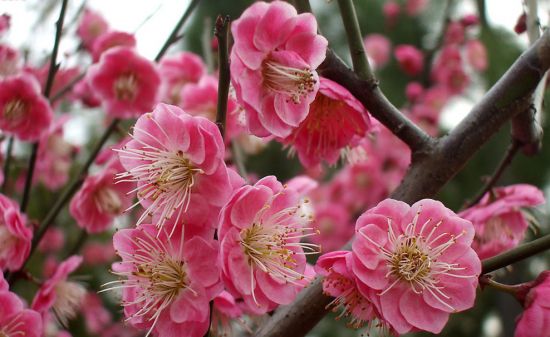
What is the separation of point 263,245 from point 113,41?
0.77m

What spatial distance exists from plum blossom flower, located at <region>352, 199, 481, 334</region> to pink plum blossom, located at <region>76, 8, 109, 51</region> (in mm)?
1212

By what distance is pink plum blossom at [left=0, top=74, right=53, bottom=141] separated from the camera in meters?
1.19

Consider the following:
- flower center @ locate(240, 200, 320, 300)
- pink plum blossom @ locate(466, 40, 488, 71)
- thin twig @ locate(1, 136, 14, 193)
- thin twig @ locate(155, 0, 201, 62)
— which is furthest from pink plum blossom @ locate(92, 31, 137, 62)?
pink plum blossom @ locate(466, 40, 488, 71)

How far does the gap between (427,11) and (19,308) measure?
2737 mm

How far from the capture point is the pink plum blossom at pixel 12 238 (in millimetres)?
972

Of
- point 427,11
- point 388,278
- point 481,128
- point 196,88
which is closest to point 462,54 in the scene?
point 427,11

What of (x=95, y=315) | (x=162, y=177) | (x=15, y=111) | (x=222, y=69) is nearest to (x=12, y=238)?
(x=15, y=111)

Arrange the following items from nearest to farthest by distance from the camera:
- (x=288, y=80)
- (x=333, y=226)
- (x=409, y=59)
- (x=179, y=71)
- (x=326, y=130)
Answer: (x=288, y=80) → (x=326, y=130) → (x=179, y=71) → (x=333, y=226) → (x=409, y=59)

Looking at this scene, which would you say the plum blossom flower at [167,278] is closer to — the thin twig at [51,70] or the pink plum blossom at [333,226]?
the thin twig at [51,70]

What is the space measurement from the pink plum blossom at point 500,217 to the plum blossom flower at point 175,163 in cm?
53

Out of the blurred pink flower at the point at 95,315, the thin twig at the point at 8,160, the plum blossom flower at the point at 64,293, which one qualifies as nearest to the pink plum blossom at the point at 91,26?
the thin twig at the point at 8,160

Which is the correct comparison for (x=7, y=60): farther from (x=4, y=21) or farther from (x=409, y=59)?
(x=409, y=59)

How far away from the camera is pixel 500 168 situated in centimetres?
106

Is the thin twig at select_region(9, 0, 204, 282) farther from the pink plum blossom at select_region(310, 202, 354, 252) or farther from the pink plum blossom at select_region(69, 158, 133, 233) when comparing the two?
the pink plum blossom at select_region(310, 202, 354, 252)
